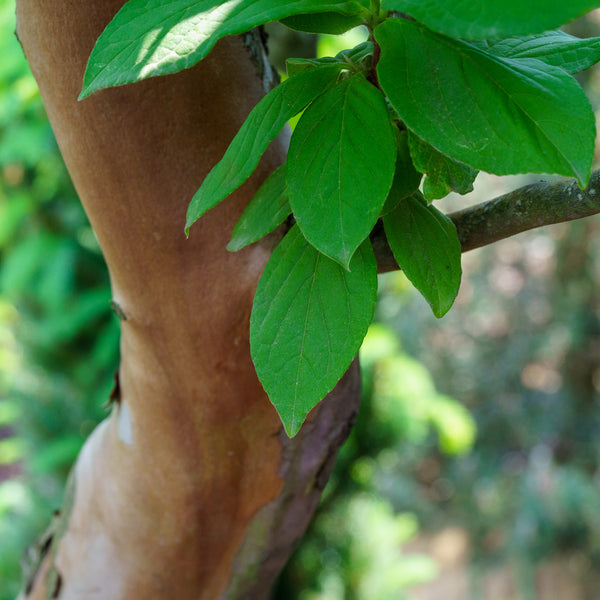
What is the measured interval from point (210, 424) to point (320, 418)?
93mm

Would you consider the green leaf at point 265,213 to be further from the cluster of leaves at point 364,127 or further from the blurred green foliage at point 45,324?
the blurred green foliage at point 45,324

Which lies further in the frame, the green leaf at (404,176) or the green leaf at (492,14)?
the green leaf at (404,176)

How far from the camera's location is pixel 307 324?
32 centimetres

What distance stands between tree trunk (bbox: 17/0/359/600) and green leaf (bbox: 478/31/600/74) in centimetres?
19

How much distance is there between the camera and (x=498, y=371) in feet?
8.82

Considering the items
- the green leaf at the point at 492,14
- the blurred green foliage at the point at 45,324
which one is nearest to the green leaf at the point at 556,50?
the green leaf at the point at 492,14

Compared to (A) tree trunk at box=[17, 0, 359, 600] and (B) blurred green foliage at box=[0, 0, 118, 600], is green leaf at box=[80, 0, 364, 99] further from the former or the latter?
(B) blurred green foliage at box=[0, 0, 118, 600]

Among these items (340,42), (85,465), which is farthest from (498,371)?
(85,465)

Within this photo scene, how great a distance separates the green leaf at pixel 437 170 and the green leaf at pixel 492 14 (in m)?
0.08

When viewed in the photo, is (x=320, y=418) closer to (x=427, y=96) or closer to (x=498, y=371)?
(x=427, y=96)

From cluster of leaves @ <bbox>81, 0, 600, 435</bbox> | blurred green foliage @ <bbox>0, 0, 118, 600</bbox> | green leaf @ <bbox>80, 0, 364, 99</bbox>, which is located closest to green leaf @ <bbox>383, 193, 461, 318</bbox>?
cluster of leaves @ <bbox>81, 0, 600, 435</bbox>

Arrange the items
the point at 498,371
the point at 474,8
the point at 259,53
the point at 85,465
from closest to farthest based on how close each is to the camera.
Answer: the point at 474,8, the point at 259,53, the point at 85,465, the point at 498,371

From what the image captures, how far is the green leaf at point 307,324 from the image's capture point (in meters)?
0.30

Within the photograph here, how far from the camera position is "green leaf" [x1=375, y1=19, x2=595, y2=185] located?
246 mm
